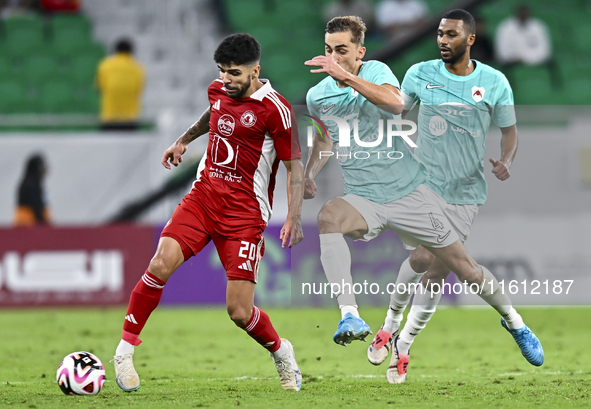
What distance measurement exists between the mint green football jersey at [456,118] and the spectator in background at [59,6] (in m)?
9.68

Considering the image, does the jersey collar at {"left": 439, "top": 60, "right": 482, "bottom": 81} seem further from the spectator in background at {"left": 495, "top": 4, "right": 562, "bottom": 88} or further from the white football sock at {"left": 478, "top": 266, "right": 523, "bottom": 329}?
the spectator in background at {"left": 495, "top": 4, "right": 562, "bottom": 88}

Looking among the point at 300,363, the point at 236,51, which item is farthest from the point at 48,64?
the point at 236,51

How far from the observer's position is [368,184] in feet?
20.9

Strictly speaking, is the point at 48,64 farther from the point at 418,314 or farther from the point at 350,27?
the point at 418,314

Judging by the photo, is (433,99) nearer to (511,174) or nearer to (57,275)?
(511,174)

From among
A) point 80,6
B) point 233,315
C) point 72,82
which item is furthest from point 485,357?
point 80,6

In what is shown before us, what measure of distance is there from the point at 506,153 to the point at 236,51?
2187mm

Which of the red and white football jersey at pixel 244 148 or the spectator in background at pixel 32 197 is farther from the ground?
the red and white football jersey at pixel 244 148

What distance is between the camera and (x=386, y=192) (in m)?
6.37

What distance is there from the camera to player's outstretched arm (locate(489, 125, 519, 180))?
259 inches

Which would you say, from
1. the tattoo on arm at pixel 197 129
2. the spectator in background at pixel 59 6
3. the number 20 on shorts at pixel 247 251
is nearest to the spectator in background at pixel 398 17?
the spectator in background at pixel 59 6

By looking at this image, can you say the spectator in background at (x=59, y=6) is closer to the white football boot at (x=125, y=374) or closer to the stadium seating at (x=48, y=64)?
the stadium seating at (x=48, y=64)

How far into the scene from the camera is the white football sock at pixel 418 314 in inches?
261

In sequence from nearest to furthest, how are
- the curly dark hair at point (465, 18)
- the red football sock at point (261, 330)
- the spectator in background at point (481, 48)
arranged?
the red football sock at point (261, 330) < the curly dark hair at point (465, 18) < the spectator in background at point (481, 48)
